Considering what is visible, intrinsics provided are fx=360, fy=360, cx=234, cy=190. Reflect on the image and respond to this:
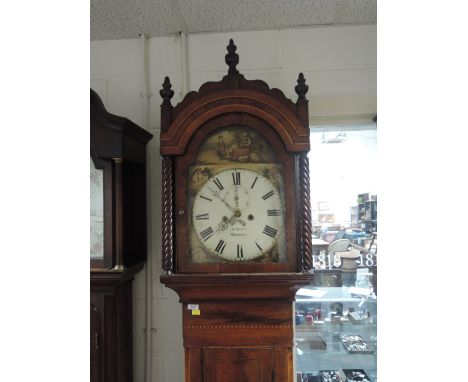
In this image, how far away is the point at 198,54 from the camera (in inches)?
64.9

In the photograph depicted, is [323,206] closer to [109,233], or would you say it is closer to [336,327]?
[336,327]

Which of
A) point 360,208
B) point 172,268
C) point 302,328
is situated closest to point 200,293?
point 172,268

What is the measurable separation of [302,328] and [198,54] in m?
1.37

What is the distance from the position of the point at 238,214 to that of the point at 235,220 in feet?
0.08

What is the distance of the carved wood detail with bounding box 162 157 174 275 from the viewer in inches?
49.4

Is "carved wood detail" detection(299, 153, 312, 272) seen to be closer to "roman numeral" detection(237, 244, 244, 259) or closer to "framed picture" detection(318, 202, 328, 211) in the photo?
"roman numeral" detection(237, 244, 244, 259)

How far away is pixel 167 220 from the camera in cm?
126

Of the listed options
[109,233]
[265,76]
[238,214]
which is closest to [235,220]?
[238,214]

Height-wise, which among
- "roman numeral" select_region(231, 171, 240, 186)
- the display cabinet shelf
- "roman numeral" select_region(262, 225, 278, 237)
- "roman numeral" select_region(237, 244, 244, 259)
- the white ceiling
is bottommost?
the display cabinet shelf

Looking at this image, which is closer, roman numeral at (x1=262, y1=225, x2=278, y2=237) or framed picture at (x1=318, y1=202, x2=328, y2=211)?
roman numeral at (x1=262, y1=225, x2=278, y2=237)

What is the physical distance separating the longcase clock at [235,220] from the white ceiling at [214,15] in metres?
0.31

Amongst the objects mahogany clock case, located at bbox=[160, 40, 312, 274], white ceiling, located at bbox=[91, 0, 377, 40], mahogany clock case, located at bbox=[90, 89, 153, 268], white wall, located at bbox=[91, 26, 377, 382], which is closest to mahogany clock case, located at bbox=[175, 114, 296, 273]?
mahogany clock case, located at bbox=[160, 40, 312, 274]
